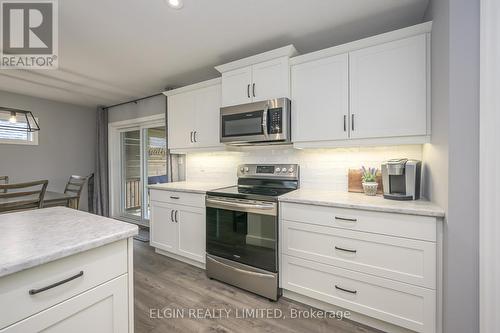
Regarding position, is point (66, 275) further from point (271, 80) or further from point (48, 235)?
point (271, 80)

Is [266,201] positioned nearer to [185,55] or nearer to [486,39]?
[486,39]

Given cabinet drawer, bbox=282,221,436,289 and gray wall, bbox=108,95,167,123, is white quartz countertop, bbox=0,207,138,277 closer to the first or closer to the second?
cabinet drawer, bbox=282,221,436,289

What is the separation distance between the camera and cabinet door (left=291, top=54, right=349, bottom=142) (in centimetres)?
197

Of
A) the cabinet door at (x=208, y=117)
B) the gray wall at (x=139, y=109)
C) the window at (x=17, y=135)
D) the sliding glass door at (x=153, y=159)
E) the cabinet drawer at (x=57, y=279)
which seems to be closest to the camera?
the cabinet drawer at (x=57, y=279)

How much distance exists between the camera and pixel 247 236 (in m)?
2.15

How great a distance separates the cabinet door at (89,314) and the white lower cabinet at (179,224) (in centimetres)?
147

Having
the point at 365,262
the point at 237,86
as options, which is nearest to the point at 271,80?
the point at 237,86

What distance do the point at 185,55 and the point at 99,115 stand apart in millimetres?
3139

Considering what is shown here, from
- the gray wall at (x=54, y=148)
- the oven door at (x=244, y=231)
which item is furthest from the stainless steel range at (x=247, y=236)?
the gray wall at (x=54, y=148)

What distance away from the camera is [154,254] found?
9.88 feet

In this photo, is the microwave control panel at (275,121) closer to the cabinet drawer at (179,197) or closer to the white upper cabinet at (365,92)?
the white upper cabinet at (365,92)

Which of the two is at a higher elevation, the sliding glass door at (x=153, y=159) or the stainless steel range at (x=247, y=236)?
the sliding glass door at (x=153, y=159)

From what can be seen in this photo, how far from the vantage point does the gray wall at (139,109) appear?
12.7 feet

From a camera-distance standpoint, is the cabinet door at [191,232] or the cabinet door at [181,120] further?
the cabinet door at [181,120]
